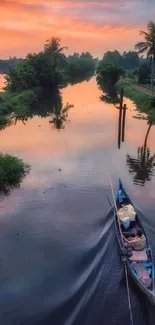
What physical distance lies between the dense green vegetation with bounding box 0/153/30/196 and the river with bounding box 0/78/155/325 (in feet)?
2.15

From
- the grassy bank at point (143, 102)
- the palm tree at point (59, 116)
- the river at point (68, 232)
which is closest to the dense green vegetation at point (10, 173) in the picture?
the river at point (68, 232)

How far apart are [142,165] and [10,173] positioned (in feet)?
40.3

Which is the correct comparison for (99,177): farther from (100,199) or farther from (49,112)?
(49,112)

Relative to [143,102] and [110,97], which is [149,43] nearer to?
[143,102]

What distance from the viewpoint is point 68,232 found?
21.5 meters

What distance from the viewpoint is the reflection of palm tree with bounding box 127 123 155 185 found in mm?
30438

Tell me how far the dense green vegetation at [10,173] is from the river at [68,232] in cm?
66

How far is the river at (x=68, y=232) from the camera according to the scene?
50.2 ft

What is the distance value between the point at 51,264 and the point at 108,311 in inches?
173

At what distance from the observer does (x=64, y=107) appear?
6769cm

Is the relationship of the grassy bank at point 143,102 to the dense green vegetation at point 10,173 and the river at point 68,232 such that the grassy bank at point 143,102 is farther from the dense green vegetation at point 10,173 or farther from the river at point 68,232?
the dense green vegetation at point 10,173

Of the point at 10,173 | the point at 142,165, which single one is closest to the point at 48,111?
the point at 142,165

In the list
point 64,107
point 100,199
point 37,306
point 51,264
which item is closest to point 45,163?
point 100,199

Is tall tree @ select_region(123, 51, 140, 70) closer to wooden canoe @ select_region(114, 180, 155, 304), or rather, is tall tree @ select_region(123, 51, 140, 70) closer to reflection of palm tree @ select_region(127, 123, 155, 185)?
reflection of palm tree @ select_region(127, 123, 155, 185)
